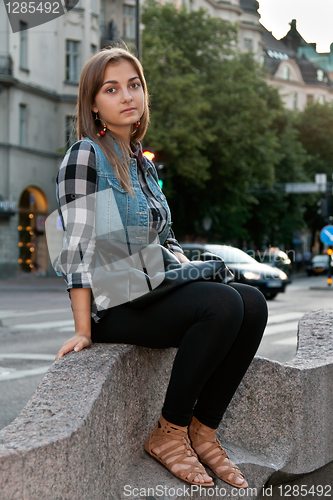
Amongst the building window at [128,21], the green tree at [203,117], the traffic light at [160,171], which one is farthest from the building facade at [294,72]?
the traffic light at [160,171]

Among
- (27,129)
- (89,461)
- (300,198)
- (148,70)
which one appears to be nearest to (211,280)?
(89,461)

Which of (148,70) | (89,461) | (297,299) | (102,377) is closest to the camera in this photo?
(89,461)

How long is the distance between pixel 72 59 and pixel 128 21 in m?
5.75

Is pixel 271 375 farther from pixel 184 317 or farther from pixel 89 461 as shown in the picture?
pixel 89 461

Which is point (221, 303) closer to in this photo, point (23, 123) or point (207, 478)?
point (207, 478)

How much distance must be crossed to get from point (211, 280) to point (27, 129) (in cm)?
2745

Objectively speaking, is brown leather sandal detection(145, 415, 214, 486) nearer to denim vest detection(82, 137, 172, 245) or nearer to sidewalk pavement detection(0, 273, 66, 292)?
denim vest detection(82, 137, 172, 245)

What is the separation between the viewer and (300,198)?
3931 centimetres

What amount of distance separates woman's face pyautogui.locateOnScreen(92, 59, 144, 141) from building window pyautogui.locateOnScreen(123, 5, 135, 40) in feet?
112

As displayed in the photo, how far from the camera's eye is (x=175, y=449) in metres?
2.36

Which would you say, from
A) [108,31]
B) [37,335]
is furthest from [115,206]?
[108,31]

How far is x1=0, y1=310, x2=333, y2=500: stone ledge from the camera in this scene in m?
1.80

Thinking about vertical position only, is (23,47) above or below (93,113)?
above

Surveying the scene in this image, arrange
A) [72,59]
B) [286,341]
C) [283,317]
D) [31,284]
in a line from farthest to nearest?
[72,59] < [31,284] < [283,317] < [286,341]
